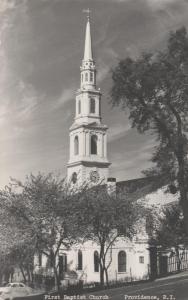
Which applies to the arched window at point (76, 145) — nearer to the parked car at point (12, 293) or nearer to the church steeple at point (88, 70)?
the church steeple at point (88, 70)

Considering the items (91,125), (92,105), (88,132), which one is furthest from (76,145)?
(92,105)

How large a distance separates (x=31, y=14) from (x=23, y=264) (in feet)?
79.9

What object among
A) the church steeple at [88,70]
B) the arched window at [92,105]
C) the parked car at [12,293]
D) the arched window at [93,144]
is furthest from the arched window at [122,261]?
the parked car at [12,293]

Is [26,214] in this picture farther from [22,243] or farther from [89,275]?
[89,275]

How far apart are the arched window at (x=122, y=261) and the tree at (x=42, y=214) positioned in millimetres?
19963

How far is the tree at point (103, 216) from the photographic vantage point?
1484 inches

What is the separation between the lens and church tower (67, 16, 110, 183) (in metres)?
68.2

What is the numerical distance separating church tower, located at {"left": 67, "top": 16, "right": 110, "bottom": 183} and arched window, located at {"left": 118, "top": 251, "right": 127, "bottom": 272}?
14.2 meters

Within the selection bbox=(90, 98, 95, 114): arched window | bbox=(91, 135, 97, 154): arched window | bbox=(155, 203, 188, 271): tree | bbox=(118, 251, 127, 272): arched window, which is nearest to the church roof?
bbox=(91, 135, 97, 154): arched window

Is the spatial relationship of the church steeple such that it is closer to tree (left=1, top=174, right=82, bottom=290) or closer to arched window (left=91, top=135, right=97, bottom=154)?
arched window (left=91, top=135, right=97, bottom=154)

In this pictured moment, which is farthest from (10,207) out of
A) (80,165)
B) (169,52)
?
(80,165)

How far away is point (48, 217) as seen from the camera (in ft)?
113

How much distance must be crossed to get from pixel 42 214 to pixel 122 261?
75.9ft

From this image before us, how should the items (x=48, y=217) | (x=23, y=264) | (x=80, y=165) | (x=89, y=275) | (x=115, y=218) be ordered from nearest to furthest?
(x=48, y=217), (x=115, y=218), (x=23, y=264), (x=89, y=275), (x=80, y=165)
